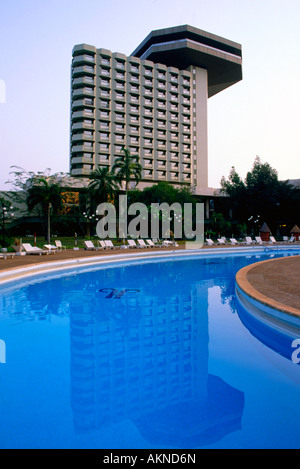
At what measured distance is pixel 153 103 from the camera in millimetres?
62094

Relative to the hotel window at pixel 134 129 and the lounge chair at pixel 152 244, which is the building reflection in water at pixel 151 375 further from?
the hotel window at pixel 134 129

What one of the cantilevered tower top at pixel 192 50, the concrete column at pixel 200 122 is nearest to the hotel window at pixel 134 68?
the cantilevered tower top at pixel 192 50

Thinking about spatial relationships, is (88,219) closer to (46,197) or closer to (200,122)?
(46,197)

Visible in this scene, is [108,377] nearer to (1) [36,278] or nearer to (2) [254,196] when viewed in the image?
(1) [36,278]

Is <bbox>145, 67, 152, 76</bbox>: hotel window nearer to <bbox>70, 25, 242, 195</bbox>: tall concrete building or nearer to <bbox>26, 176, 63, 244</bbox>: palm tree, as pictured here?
<bbox>70, 25, 242, 195</bbox>: tall concrete building

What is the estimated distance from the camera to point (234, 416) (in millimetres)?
3396

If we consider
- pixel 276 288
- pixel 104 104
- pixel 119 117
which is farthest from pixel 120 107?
pixel 276 288

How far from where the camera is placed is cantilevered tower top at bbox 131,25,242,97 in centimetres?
6134

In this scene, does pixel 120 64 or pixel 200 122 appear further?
pixel 200 122

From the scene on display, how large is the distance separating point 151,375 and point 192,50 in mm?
67573

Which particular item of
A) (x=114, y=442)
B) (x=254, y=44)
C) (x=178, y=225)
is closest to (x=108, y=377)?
(x=114, y=442)

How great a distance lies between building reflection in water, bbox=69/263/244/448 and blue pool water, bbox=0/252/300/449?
1cm
